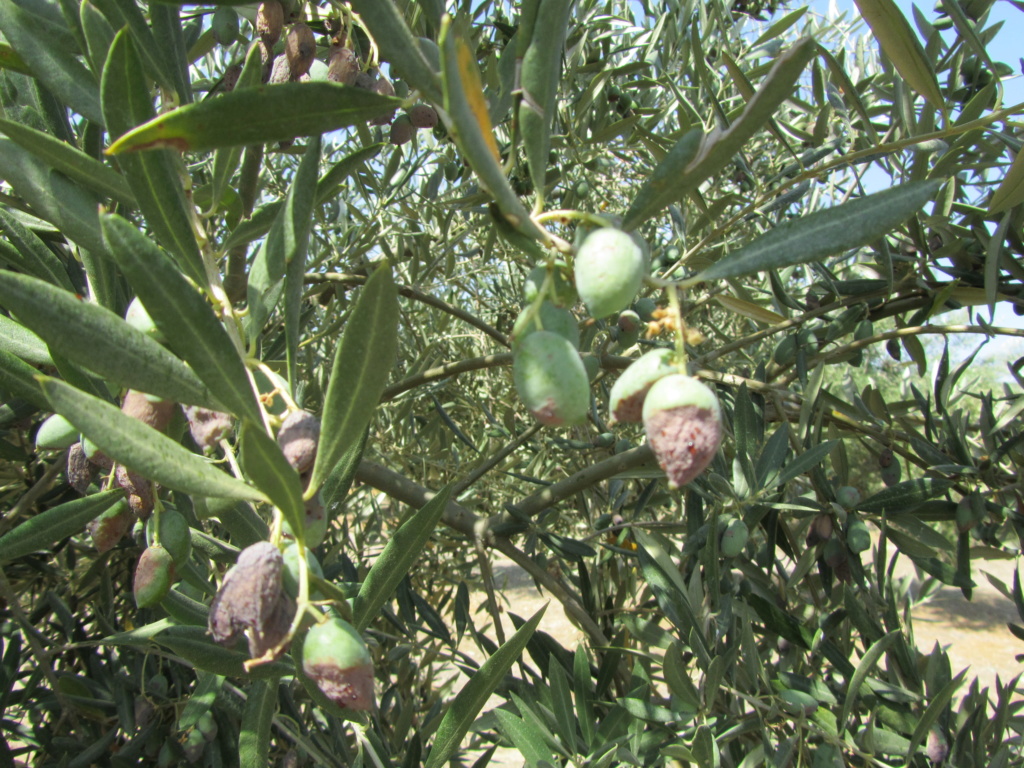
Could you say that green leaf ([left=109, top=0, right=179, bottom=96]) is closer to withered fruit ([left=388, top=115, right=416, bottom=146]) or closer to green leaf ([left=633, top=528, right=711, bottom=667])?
withered fruit ([left=388, top=115, right=416, bottom=146])

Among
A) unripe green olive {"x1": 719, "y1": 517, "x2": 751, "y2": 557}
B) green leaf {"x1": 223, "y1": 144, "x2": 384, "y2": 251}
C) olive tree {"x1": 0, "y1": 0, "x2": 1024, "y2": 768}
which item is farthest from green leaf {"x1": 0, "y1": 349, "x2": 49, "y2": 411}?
unripe green olive {"x1": 719, "y1": 517, "x2": 751, "y2": 557}

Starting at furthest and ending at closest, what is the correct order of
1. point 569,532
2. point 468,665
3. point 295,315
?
point 569,532 < point 468,665 < point 295,315

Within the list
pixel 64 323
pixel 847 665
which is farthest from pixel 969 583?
pixel 64 323

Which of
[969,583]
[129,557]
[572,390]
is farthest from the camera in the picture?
[129,557]

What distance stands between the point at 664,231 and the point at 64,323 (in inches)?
117

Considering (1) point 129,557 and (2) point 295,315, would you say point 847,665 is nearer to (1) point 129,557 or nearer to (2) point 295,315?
(2) point 295,315

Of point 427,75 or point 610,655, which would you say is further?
point 610,655

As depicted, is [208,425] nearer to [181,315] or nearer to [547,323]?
[181,315]

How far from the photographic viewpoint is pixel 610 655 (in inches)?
50.8

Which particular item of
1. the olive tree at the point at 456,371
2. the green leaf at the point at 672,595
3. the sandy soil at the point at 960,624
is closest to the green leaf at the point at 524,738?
the olive tree at the point at 456,371

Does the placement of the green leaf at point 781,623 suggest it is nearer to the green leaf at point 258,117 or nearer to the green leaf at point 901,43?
the green leaf at point 901,43

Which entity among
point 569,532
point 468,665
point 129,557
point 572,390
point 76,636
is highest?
point 572,390

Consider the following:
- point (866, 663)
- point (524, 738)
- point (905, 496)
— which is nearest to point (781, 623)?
point (866, 663)

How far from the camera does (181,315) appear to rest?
0.48 metres
